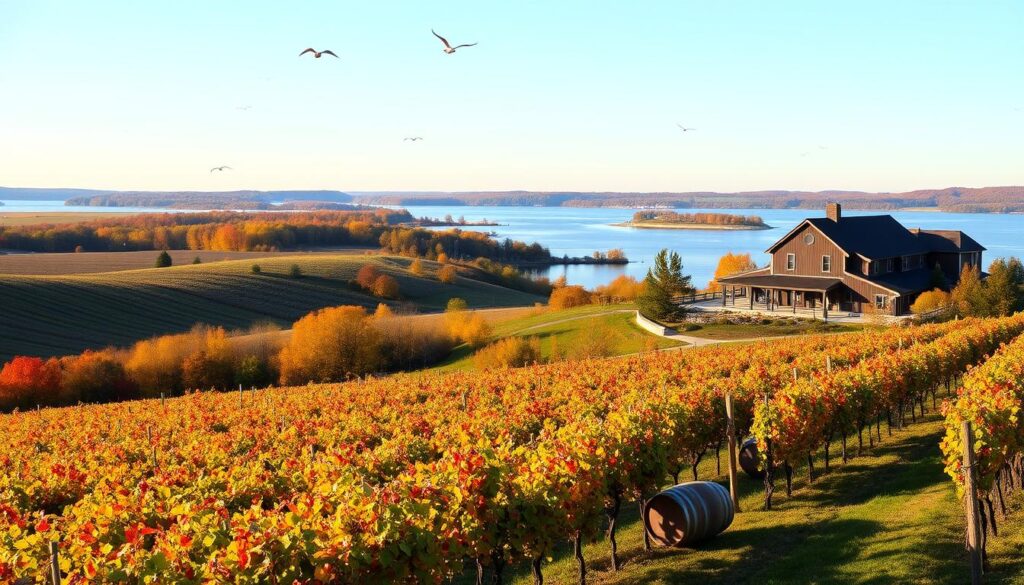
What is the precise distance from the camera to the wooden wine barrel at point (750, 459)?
699 inches

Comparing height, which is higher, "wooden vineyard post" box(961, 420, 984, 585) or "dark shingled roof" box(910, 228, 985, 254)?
"dark shingled roof" box(910, 228, 985, 254)

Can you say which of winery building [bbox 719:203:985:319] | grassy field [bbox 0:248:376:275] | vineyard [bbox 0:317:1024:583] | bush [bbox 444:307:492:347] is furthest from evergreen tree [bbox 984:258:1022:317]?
grassy field [bbox 0:248:376:275]

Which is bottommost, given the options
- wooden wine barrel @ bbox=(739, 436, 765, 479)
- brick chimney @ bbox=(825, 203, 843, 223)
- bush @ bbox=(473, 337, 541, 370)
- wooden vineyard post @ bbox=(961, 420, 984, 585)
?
bush @ bbox=(473, 337, 541, 370)

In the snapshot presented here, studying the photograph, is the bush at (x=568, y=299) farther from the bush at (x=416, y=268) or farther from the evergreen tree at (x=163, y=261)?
the evergreen tree at (x=163, y=261)

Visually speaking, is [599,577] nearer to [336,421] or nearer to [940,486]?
[940,486]

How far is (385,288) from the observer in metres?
101

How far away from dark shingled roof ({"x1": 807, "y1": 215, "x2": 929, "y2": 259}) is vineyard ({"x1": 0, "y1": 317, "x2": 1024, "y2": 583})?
28226 mm

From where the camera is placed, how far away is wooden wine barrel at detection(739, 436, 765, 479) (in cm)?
1775

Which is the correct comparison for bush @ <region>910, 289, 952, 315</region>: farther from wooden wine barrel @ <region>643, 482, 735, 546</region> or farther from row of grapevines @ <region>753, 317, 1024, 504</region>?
wooden wine barrel @ <region>643, 482, 735, 546</region>

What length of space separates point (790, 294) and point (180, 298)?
2235 inches

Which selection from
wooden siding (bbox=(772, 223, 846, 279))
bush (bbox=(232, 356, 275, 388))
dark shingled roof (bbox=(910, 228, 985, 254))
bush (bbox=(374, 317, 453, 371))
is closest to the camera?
wooden siding (bbox=(772, 223, 846, 279))

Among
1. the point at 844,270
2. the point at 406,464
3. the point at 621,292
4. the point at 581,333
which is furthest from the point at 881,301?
the point at 406,464

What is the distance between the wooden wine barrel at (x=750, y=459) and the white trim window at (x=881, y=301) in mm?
37895

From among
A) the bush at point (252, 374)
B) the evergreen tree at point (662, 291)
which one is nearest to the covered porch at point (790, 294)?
the evergreen tree at point (662, 291)
